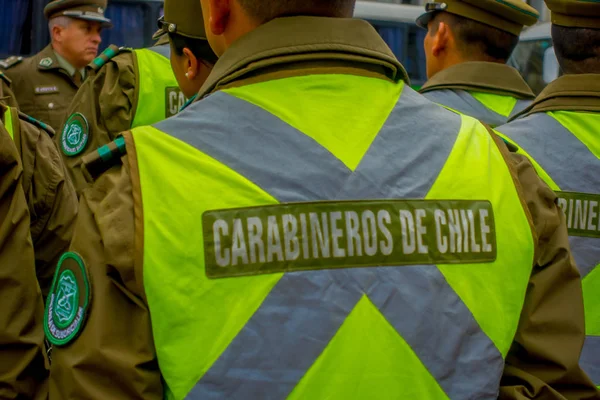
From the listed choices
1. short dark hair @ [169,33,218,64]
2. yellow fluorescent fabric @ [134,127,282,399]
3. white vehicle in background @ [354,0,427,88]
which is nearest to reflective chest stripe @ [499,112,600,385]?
short dark hair @ [169,33,218,64]

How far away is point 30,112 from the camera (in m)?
7.63

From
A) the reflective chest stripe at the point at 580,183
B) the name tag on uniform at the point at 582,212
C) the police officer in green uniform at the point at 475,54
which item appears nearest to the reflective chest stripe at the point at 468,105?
the police officer in green uniform at the point at 475,54

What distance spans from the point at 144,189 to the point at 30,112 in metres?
6.16

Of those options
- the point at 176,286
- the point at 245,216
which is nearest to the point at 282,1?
the point at 245,216

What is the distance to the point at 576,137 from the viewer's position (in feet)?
10.4

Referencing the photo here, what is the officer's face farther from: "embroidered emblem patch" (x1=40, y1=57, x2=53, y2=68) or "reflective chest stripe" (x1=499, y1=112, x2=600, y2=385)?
"reflective chest stripe" (x1=499, y1=112, x2=600, y2=385)

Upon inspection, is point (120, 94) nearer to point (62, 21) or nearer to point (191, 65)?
point (191, 65)

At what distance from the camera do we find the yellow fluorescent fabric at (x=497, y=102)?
4348mm

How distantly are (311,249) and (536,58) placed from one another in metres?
11.1

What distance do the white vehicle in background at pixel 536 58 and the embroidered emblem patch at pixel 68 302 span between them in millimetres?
11009

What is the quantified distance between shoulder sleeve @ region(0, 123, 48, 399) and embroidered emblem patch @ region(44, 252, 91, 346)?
0.58 m

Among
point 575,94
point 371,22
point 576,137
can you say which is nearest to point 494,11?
point 575,94

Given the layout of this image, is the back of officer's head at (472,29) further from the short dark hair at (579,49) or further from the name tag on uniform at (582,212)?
the name tag on uniform at (582,212)

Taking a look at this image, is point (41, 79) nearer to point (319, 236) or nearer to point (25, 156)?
point (25, 156)
